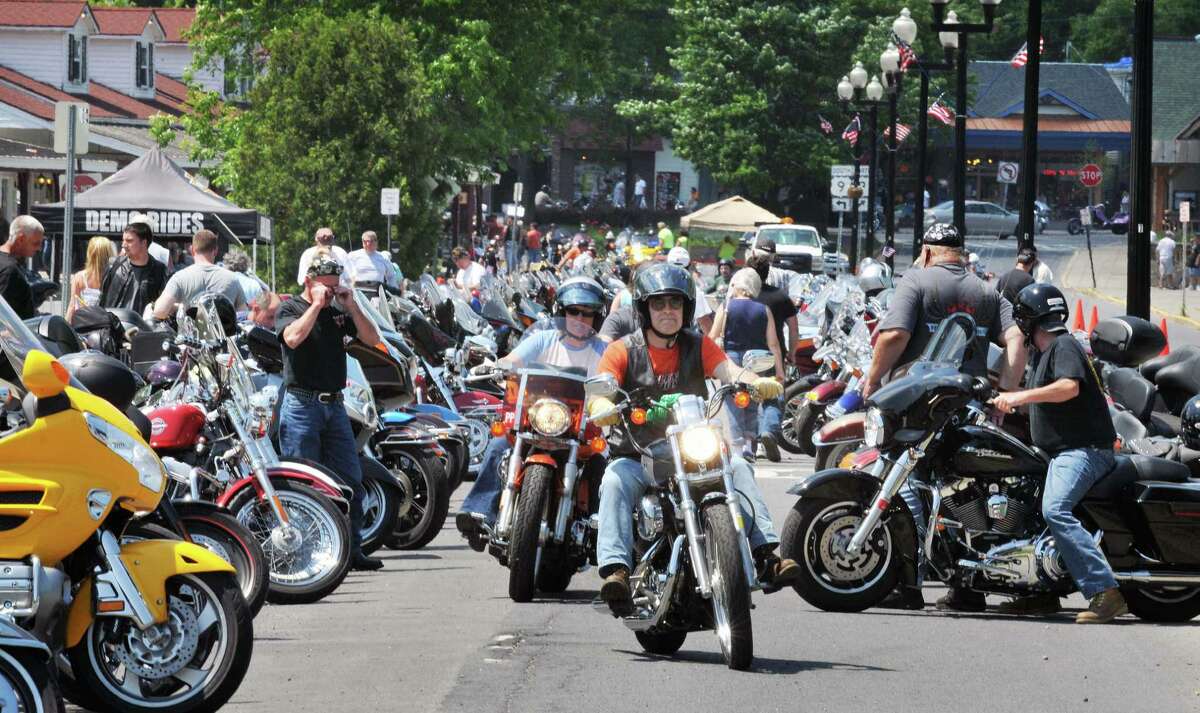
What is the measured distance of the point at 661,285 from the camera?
9.07m

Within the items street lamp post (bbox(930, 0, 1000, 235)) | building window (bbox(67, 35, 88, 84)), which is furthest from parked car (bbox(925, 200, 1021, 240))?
street lamp post (bbox(930, 0, 1000, 235))

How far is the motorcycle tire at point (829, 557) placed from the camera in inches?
389

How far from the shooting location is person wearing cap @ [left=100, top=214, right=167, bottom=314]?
16.3 m

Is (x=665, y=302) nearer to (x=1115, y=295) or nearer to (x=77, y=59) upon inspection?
(x=77, y=59)

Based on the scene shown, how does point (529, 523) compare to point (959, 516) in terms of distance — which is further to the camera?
point (959, 516)

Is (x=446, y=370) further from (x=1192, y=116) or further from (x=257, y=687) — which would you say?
(x=1192, y=116)

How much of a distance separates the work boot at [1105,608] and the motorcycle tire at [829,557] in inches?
37.7

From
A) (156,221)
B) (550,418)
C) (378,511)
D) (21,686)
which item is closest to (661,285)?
(550,418)

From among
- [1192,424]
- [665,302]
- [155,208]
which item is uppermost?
[155,208]

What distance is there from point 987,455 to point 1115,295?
144ft

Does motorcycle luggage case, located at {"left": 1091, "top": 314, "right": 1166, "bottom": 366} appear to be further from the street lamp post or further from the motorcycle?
the street lamp post

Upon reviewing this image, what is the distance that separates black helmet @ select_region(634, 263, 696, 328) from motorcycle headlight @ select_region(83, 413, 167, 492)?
2.77 metres

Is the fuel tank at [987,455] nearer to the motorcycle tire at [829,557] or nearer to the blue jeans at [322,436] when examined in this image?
the motorcycle tire at [829,557]

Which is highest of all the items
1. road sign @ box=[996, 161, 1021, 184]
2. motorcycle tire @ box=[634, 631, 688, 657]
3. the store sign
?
road sign @ box=[996, 161, 1021, 184]
